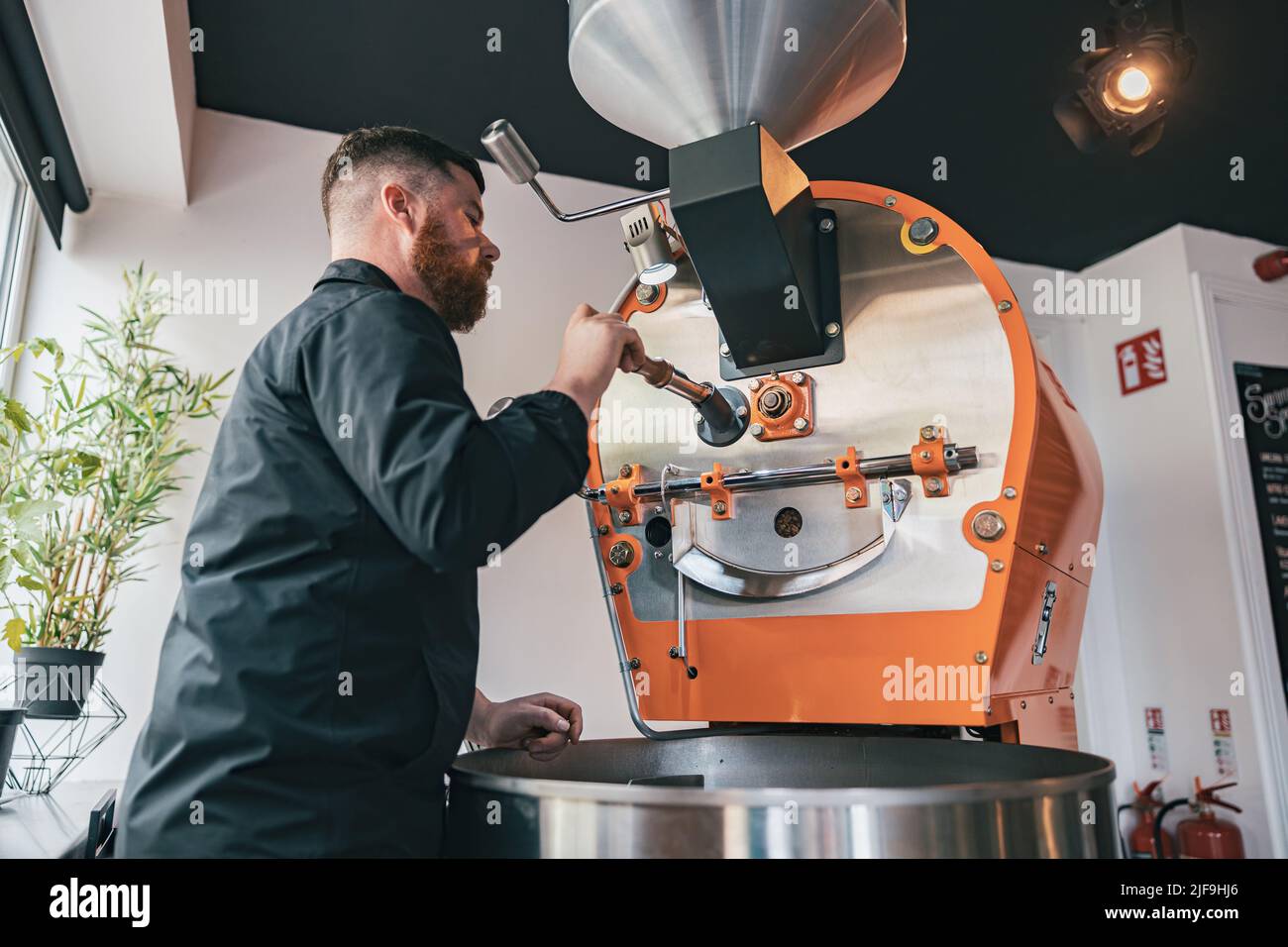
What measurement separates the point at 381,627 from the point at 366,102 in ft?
7.21

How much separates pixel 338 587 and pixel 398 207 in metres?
0.54

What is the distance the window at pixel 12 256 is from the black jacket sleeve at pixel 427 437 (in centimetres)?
181

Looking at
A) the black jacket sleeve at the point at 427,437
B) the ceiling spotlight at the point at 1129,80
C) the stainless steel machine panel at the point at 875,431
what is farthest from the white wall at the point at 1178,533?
the black jacket sleeve at the point at 427,437

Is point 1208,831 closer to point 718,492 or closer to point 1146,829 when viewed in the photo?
point 1146,829

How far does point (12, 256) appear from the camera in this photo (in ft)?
7.44

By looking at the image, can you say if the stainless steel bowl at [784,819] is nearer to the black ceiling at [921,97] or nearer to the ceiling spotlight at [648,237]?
the ceiling spotlight at [648,237]

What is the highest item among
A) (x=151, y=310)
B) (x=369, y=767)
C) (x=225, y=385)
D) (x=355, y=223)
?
(x=151, y=310)

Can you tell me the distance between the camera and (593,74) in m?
1.25

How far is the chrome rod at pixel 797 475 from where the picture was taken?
112cm

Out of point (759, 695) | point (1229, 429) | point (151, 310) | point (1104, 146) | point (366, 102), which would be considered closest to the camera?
point (759, 695)

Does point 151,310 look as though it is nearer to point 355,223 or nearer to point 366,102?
point 366,102

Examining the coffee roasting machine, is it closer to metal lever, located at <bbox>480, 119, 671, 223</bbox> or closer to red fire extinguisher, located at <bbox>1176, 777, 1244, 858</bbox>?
metal lever, located at <bbox>480, 119, 671, 223</bbox>

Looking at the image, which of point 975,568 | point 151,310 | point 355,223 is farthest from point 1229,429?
point 151,310

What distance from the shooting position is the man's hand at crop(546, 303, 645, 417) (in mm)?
1003
